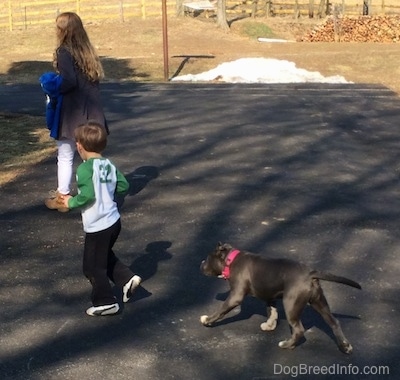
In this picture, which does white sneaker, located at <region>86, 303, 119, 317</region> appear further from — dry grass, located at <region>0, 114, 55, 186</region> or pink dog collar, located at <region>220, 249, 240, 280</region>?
dry grass, located at <region>0, 114, 55, 186</region>

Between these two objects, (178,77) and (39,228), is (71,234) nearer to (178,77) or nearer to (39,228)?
(39,228)

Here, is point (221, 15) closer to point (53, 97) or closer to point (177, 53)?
point (177, 53)

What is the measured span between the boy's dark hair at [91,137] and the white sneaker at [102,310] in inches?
39.1

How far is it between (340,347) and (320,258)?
71.8 inches

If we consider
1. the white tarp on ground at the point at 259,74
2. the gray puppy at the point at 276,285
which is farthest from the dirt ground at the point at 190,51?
the gray puppy at the point at 276,285

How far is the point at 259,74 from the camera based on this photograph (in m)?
24.0

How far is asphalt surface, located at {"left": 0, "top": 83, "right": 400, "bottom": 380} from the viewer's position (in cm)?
498

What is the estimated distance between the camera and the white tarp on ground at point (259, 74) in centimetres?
2305

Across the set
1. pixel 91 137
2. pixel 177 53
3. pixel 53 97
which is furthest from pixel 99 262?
pixel 177 53

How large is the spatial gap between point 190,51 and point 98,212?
27218 millimetres

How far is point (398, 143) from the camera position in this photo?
40.1ft

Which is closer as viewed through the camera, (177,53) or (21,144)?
(21,144)

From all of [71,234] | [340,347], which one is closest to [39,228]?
[71,234]

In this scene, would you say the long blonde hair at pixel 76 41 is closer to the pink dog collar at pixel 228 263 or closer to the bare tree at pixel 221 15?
the pink dog collar at pixel 228 263
